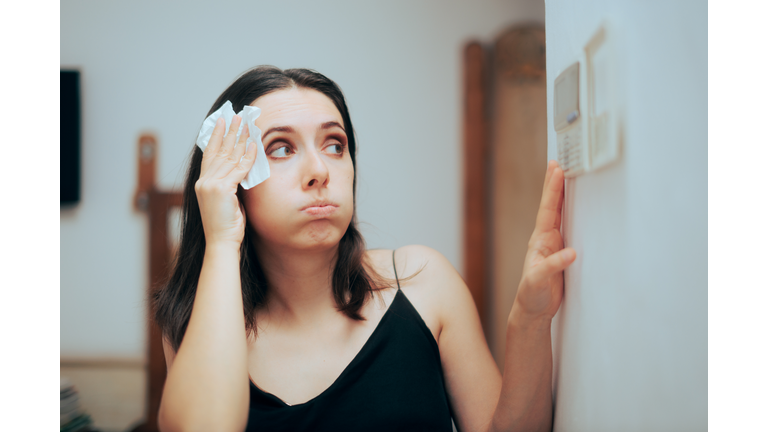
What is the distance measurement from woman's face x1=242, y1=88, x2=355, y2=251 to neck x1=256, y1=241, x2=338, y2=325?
57 mm

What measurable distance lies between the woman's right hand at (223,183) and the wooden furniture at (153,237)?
0.49 m

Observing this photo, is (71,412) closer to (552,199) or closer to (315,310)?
(315,310)

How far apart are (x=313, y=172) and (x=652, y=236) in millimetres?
509

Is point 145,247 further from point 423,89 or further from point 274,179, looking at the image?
point 423,89

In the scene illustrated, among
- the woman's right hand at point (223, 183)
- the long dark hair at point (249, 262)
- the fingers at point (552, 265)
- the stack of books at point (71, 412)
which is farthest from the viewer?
the stack of books at point (71, 412)

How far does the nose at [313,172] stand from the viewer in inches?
28.5

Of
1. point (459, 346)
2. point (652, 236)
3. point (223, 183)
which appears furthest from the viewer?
point (459, 346)

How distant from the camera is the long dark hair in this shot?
2.68ft

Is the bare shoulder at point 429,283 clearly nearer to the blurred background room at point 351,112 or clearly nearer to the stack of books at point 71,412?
the blurred background room at point 351,112

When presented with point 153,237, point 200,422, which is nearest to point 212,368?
point 200,422

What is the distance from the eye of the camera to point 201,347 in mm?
647

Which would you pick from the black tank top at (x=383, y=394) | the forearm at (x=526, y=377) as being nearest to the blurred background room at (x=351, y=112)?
the black tank top at (x=383, y=394)

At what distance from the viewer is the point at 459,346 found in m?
0.82
